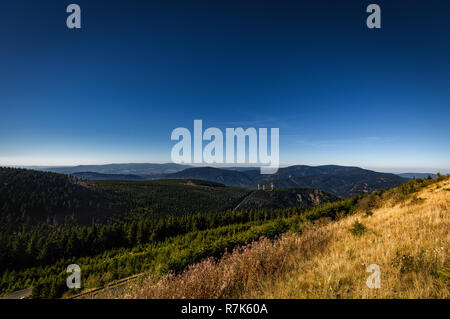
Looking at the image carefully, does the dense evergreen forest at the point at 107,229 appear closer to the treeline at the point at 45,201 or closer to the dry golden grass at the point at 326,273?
the treeline at the point at 45,201

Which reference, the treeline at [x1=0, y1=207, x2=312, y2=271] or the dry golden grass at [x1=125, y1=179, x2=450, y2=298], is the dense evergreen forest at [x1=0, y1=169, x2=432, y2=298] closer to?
the treeline at [x1=0, y1=207, x2=312, y2=271]

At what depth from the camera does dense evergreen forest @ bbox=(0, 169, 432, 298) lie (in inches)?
748

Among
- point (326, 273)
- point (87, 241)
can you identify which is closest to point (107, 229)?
point (87, 241)

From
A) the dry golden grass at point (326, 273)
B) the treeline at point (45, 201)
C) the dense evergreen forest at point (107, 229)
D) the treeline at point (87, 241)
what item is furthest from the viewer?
the treeline at point (45, 201)

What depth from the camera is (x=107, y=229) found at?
74.2 m

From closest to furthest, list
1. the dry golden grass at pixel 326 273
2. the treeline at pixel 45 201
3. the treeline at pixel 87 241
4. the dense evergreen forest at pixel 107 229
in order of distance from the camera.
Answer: the dry golden grass at pixel 326 273 < the dense evergreen forest at pixel 107 229 < the treeline at pixel 87 241 < the treeline at pixel 45 201

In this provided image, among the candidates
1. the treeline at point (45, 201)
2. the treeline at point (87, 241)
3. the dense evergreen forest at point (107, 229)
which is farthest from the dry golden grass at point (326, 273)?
the treeline at point (45, 201)

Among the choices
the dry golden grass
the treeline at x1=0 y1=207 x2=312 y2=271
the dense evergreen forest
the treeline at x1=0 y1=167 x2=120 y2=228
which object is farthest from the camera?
the treeline at x1=0 y1=167 x2=120 y2=228

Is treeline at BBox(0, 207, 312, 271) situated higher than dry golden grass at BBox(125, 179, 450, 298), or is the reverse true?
dry golden grass at BBox(125, 179, 450, 298)

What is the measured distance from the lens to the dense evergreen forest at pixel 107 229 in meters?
19.0

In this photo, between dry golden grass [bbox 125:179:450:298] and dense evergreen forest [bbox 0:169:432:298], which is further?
dense evergreen forest [bbox 0:169:432:298]

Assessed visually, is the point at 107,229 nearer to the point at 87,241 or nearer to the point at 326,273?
the point at 87,241

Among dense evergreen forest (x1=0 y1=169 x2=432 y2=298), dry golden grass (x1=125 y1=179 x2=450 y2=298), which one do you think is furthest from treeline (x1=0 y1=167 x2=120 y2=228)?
dry golden grass (x1=125 y1=179 x2=450 y2=298)
